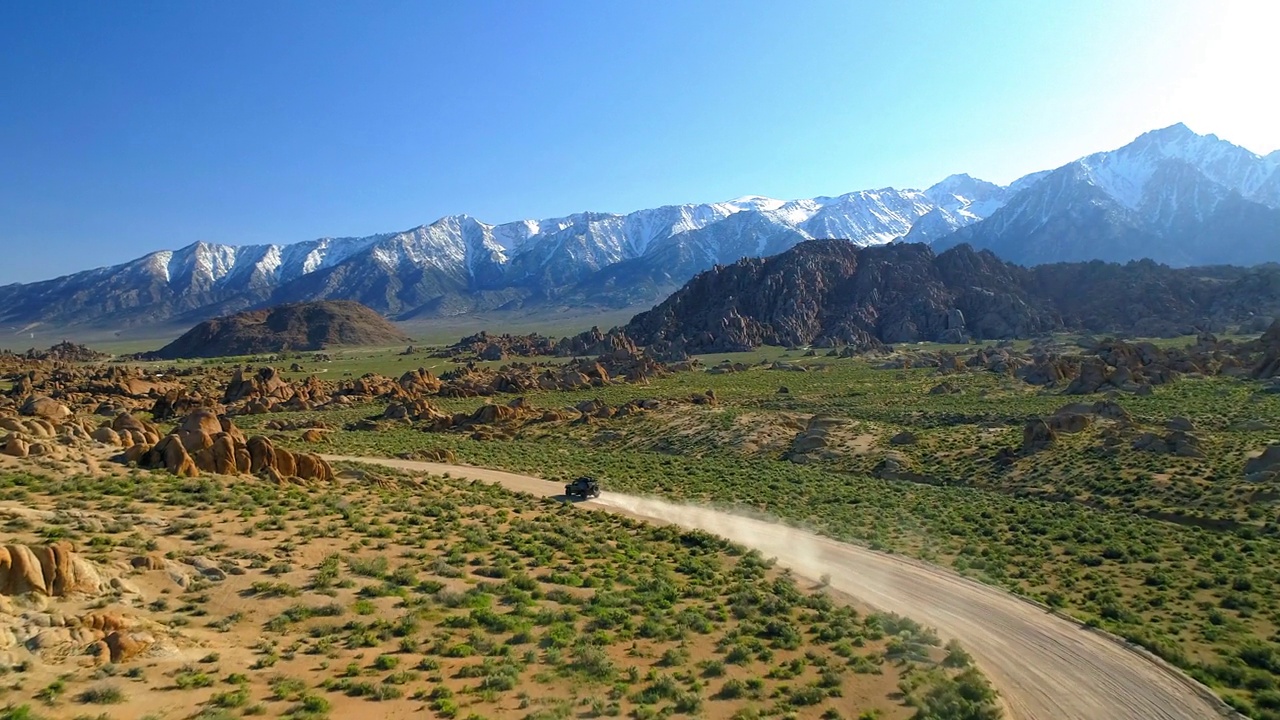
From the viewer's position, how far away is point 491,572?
19562 mm

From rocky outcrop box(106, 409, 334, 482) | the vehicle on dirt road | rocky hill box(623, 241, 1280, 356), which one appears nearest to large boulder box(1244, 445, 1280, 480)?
the vehicle on dirt road

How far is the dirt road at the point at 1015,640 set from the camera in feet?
47.3

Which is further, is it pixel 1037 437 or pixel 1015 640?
pixel 1037 437

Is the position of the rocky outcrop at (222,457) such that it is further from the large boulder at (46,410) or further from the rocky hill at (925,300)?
the rocky hill at (925,300)

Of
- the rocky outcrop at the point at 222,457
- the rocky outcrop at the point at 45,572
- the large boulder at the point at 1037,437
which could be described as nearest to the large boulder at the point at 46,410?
the rocky outcrop at the point at 222,457

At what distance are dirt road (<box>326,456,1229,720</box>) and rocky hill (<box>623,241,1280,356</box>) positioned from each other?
126689 mm

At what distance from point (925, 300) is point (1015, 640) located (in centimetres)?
16691

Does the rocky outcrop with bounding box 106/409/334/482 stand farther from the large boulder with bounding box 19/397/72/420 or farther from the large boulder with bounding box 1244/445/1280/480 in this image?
the large boulder with bounding box 1244/445/1280/480

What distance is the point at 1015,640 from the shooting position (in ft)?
57.2

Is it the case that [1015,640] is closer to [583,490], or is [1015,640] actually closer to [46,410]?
[583,490]

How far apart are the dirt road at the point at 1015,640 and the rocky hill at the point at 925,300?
12669cm

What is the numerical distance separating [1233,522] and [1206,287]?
558 feet

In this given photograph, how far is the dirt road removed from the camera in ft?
47.3

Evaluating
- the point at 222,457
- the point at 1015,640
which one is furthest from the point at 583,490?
the point at 1015,640
